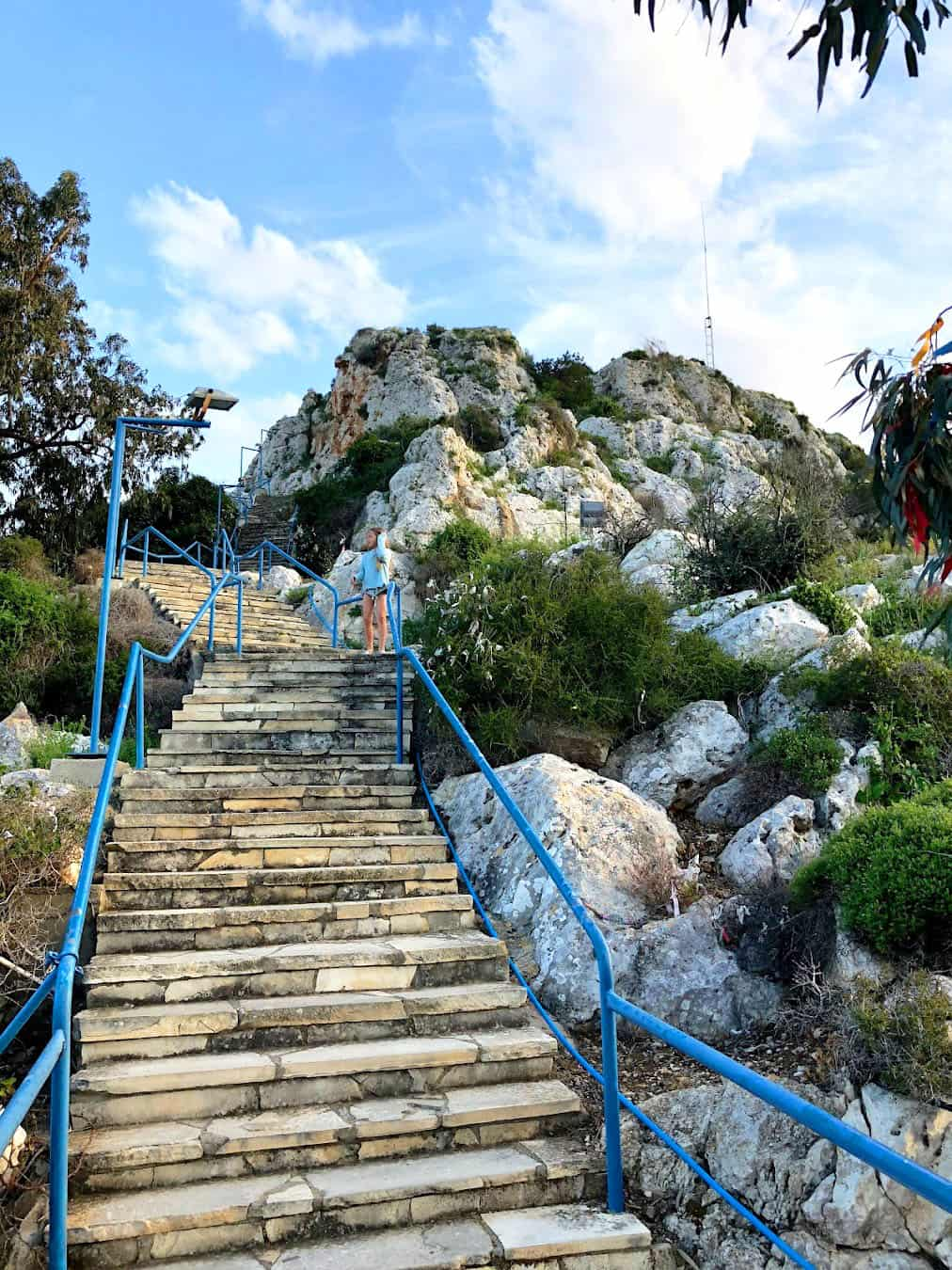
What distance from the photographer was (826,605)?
30.7ft

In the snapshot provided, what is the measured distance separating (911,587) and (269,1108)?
8212 mm

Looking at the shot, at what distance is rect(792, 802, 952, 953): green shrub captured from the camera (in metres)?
4.46

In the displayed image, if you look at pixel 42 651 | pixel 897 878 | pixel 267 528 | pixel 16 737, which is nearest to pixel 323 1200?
pixel 897 878

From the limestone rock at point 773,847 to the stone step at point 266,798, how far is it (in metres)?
2.41

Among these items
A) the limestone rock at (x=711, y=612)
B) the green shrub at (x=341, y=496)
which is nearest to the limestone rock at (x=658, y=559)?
the limestone rock at (x=711, y=612)

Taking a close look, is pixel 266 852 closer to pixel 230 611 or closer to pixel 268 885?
pixel 268 885

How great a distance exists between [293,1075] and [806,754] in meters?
4.36

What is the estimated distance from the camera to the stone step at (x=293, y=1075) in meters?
3.99

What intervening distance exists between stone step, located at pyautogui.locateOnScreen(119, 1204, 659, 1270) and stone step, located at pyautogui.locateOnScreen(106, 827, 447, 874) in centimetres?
268

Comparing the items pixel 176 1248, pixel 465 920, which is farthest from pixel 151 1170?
pixel 465 920

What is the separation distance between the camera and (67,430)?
71.6 feet

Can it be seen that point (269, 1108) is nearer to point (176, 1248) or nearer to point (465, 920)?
point (176, 1248)

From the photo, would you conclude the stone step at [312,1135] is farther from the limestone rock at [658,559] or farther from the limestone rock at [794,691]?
the limestone rock at [658,559]

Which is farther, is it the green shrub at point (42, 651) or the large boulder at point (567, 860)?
the green shrub at point (42, 651)
